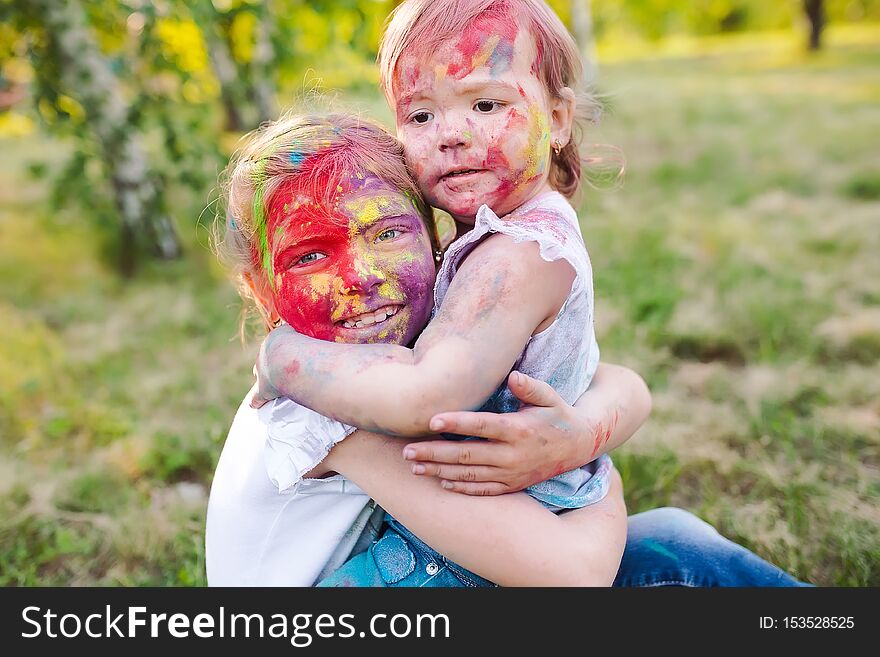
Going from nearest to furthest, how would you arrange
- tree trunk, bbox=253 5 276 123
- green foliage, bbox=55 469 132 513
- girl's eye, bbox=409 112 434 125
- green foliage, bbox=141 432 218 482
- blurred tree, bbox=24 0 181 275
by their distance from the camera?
girl's eye, bbox=409 112 434 125, green foliage, bbox=55 469 132 513, green foliage, bbox=141 432 218 482, blurred tree, bbox=24 0 181 275, tree trunk, bbox=253 5 276 123

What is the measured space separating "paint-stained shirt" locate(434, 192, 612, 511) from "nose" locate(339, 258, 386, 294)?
0.16 meters

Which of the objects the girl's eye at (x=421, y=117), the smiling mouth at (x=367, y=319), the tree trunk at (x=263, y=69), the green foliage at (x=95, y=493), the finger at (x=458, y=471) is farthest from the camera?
the tree trunk at (x=263, y=69)

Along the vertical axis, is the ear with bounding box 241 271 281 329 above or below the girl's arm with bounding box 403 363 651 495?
above

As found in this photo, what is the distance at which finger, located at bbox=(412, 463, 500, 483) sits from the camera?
63.1 inches

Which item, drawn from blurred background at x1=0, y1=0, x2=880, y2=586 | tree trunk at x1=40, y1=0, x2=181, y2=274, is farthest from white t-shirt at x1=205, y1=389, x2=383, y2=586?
tree trunk at x1=40, y1=0, x2=181, y2=274

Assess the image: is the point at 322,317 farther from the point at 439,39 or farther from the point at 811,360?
the point at 811,360

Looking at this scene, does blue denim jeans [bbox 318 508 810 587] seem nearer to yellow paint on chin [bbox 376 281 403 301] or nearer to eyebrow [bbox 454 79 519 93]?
yellow paint on chin [bbox 376 281 403 301]

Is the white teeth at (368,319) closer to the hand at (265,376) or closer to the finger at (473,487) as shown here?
the hand at (265,376)

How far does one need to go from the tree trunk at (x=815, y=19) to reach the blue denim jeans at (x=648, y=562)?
1676 cm

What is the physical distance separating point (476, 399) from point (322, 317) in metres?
0.39

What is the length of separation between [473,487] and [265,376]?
50cm

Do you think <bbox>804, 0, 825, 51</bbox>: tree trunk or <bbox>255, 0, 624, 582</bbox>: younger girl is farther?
<bbox>804, 0, 825, 51</bbox>: tree trunk

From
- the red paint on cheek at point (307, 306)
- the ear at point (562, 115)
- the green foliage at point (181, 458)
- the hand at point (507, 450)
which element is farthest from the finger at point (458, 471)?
the green foliage at point (181, 458)

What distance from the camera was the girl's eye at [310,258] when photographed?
5.67ft
